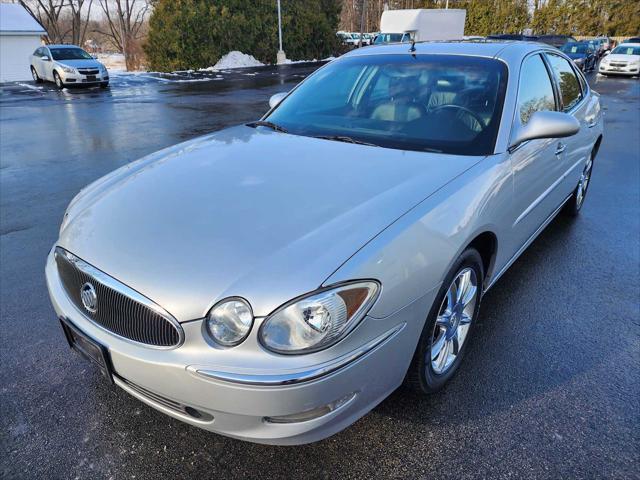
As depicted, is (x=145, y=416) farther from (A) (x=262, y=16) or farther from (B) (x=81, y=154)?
(A) (x=262, y=16)

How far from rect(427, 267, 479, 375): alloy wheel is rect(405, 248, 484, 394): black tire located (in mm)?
24

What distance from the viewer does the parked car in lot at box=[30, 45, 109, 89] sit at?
17.0 metres

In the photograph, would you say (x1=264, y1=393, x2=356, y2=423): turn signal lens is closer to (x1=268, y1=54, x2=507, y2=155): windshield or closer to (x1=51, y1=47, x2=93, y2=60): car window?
(x1=268, y1=54, x2=507, y2=155): windshield

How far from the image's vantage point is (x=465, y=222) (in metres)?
2.14

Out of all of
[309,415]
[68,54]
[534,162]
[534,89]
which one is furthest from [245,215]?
[68,54]

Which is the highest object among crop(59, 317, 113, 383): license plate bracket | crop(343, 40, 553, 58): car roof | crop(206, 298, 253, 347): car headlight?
crop(343, 40, 553, 58): car roof

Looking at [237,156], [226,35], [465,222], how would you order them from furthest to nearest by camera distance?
[226,35]
[237,156]
[465,222]

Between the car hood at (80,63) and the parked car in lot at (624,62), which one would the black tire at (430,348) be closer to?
the car hood at (80,63)

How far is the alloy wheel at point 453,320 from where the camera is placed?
7.55ft

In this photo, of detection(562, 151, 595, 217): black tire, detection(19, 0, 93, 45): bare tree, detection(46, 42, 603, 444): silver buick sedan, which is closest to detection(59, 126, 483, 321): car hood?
detection(46, 42, 603, 444): silver buick sedan

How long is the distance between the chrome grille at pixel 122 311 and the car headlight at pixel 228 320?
0.13 metres

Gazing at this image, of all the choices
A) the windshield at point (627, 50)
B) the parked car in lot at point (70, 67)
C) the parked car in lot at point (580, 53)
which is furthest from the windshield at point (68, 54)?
the windshield at point (627, 50)

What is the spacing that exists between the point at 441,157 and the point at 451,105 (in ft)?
1.96

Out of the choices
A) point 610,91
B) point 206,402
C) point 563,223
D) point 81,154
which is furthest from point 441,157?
point 610,91
